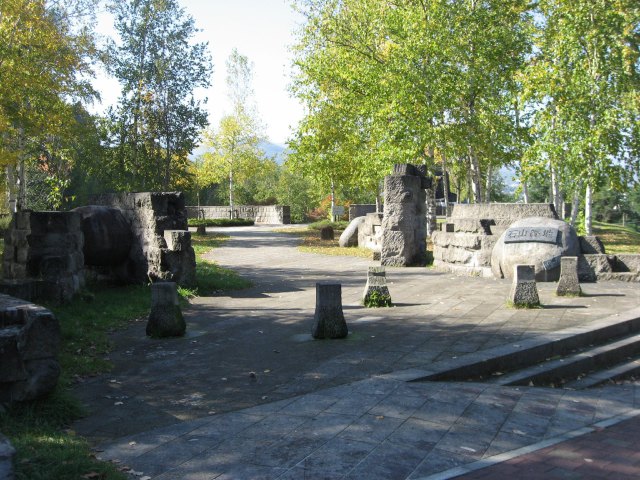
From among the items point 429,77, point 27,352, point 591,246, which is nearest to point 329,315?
point 27,352

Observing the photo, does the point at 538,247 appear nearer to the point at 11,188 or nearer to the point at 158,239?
the point at 158,239

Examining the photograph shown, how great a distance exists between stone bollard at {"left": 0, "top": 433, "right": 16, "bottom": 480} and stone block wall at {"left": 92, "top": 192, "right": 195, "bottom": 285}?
8.27 meters

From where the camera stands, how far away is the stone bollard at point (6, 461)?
3.39 metres

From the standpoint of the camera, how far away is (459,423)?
4.97 m

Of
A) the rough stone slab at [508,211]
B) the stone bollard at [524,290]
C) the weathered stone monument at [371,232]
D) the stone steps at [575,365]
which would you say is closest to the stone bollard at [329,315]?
Answer: the stone steps at [575,365]

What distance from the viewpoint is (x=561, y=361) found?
280 inches

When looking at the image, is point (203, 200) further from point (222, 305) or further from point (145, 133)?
point (222, 305)

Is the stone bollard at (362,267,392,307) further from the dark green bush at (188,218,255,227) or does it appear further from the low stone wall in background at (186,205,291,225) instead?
the low stone wall in background at (186,205,291,225)

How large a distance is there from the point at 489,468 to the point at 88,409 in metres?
3.38

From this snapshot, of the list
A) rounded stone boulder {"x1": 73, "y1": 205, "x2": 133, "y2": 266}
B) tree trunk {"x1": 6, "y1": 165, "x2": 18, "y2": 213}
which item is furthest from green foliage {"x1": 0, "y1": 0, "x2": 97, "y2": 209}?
rounded stone boulder {"x1": 73, "y1": 205, "x2": 133, "y2": 266}

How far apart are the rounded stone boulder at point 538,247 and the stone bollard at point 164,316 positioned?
7512 mm

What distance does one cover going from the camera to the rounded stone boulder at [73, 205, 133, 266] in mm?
12109

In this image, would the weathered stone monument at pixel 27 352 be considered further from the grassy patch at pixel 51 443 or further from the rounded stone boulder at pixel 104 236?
the rounded stone boulder at pixel 104 236

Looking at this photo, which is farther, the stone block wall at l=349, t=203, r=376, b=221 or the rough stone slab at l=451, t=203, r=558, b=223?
the stone block wall at l=349, t=203, r=376, b=221
